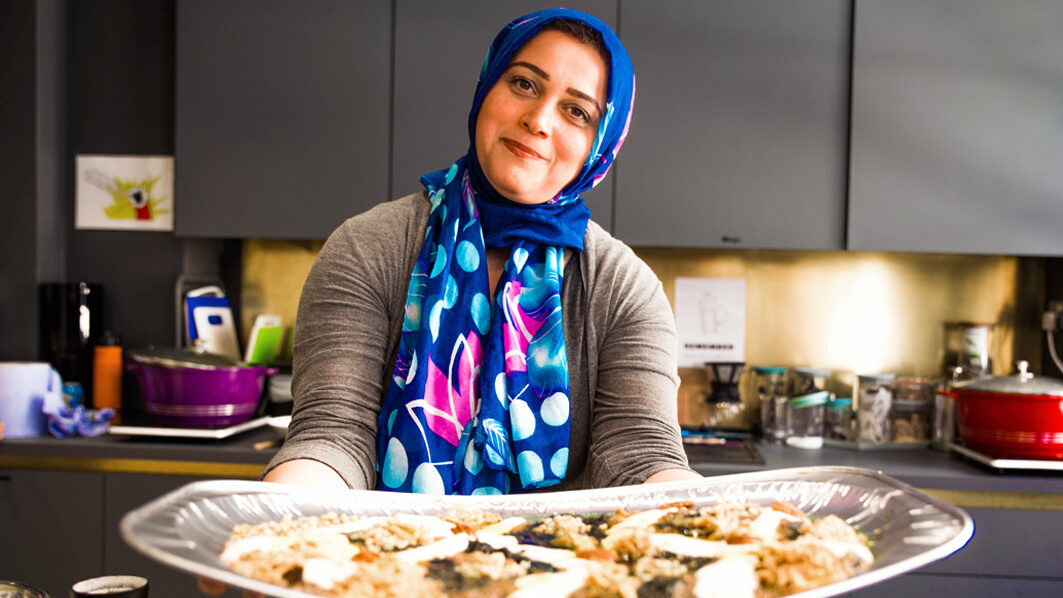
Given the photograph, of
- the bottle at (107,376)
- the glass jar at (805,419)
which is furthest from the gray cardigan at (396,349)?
the bottle at (107,376)

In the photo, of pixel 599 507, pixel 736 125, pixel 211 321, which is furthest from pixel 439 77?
pixel 599 507

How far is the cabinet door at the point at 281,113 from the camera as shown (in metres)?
2.34

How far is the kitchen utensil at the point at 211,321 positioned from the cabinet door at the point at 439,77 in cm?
78

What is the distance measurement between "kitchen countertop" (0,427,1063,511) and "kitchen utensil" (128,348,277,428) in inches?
2.8

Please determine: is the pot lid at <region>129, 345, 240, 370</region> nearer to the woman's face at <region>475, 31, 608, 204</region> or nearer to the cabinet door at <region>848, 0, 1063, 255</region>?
the woman's face at <region>475, 31, 608, 204</region>

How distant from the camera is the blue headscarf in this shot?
111 cm

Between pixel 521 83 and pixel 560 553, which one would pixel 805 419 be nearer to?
pixel 521 83

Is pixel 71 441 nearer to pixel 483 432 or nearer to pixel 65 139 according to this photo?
pixel 65 139

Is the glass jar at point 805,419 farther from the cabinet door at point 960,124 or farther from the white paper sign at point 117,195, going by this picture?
the white paper sign at point 117,195

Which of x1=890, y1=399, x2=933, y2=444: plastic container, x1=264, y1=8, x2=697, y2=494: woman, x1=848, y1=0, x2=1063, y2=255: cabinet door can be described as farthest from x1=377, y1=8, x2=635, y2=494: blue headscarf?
x1=890, y1=399, x2=933, y2=444: plastic container

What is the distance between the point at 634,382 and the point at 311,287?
0.49 metres

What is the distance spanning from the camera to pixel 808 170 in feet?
7.46

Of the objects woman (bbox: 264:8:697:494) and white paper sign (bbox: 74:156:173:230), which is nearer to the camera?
woman (bbox: 264:8:697:494)

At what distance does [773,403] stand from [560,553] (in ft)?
6.33
